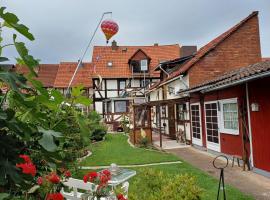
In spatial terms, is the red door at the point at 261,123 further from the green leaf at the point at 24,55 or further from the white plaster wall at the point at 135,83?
the white plaster wall at the point at 135,83

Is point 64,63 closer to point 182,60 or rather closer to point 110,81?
point 110,81

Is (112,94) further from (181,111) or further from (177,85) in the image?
(181,111)

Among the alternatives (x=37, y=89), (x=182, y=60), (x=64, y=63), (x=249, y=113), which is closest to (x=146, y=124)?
(x=182, y=60)

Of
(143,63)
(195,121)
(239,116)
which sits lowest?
(195,121)

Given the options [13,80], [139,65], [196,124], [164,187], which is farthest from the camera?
[139,65]

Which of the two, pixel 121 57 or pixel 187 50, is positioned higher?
pixel 121 57

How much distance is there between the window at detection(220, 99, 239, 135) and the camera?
11.5 metres

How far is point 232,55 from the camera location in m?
16.9

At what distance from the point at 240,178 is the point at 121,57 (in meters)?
28.4

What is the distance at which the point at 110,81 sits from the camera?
33.8 meters

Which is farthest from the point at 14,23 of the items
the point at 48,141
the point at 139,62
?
the point at 139,62

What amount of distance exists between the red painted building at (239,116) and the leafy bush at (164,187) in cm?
486

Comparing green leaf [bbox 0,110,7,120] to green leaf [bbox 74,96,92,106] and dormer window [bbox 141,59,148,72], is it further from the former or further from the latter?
dormer window [bbox 141,59,148,72]

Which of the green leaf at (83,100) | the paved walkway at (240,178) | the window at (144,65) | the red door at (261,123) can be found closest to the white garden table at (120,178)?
the paved walkway at (240,178)
